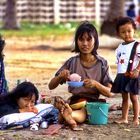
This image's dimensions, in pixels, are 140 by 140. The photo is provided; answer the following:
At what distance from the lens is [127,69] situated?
7270mm

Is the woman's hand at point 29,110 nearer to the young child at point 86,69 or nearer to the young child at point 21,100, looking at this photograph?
the young child at point 21,100

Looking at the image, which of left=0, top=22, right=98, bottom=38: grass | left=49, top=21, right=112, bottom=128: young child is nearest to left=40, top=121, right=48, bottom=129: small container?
left=49, top=21, right=112, bottom=128: young child

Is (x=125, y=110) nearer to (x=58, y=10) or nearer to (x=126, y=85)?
(x=126, y=85)

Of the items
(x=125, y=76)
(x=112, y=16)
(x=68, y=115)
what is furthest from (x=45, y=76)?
(x=112, y=16)

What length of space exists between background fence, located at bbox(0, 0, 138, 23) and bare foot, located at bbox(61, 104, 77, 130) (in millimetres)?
27173

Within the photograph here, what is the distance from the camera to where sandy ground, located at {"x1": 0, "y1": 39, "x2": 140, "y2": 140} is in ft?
21.6

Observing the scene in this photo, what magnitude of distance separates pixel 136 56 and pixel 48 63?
28.8 feet

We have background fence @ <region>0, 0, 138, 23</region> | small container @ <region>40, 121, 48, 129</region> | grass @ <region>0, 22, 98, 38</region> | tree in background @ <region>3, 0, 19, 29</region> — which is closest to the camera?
small container @ <region>40, 121, 48, 129</region>

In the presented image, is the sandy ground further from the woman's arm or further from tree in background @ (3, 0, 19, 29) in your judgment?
tree in background @ (3, 0, 19, 29)

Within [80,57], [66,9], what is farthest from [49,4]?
[80,57]

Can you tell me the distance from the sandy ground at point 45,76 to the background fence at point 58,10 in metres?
10.1

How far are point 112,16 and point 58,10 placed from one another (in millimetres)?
11841

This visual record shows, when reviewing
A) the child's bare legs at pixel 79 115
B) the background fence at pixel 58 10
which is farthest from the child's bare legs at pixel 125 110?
the background fence at pixel 58 10

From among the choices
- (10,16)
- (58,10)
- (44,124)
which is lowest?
(58,10)
